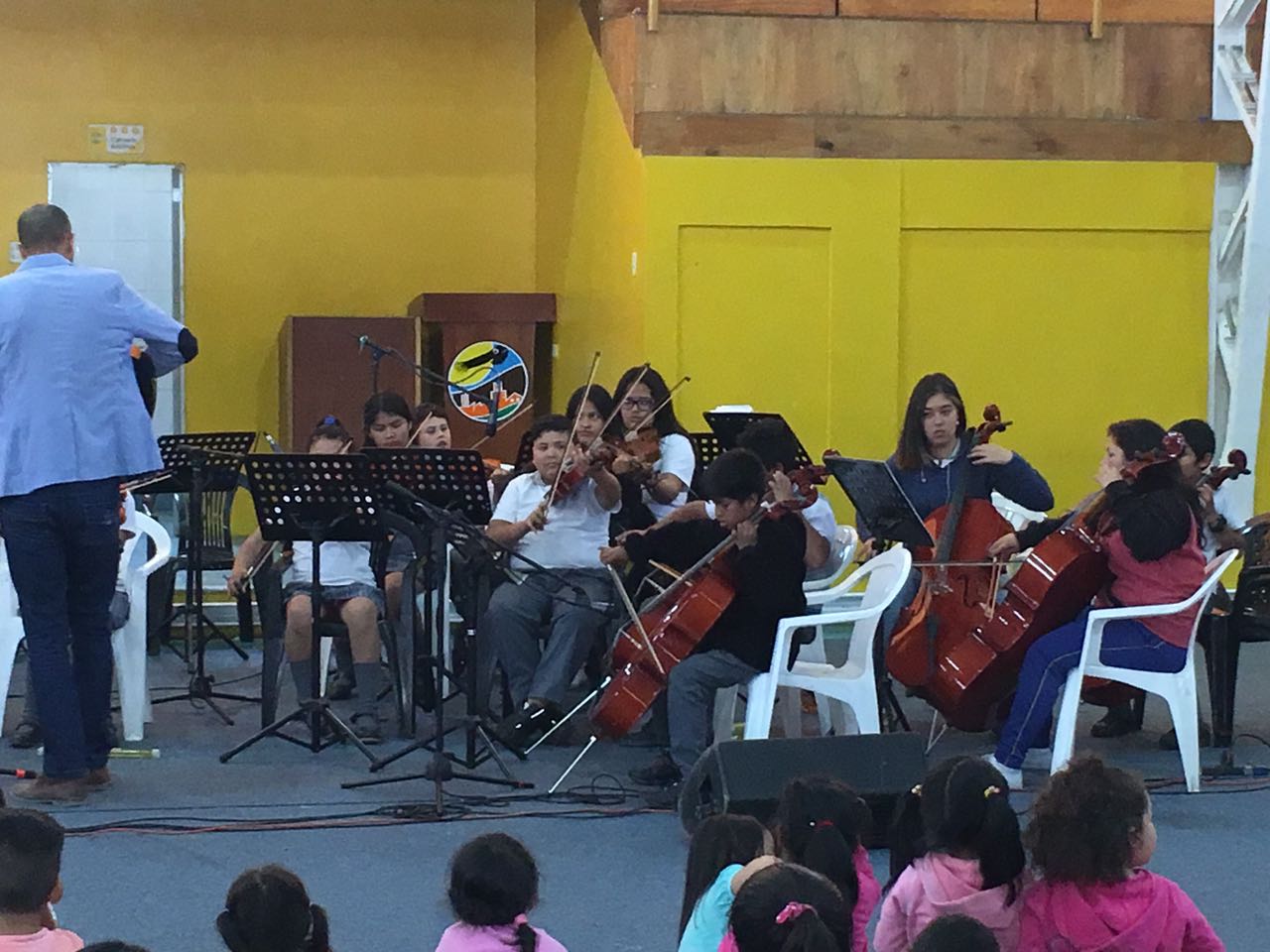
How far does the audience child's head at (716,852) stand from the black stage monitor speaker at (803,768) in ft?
3.51

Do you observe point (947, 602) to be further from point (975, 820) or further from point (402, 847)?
point (975, 820)

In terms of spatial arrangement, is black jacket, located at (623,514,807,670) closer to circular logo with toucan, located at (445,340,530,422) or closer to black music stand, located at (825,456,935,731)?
black music stand, located at (825,456,935,731)

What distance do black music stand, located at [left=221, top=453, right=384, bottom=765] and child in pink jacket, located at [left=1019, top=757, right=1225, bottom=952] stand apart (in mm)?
2836

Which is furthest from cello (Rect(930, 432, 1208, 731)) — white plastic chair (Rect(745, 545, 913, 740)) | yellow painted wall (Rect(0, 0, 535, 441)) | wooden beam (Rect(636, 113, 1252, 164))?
yellow painted wall (Rect(0, 0, 535, 441))

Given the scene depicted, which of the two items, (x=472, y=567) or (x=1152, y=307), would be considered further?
(x=1152, y=307)

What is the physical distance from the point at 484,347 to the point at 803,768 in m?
5.17

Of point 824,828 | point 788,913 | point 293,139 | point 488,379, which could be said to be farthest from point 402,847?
point 293,139

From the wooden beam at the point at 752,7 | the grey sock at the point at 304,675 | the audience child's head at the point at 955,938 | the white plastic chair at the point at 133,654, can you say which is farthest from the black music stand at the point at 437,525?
the wooden beam at the point at 752,7

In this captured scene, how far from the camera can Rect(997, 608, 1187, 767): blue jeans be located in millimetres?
5152

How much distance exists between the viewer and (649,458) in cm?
647

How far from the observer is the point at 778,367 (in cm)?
825

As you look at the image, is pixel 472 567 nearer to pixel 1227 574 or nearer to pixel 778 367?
pixel 778 367

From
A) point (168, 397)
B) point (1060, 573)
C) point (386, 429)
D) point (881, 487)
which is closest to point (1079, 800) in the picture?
point (1060, 573)

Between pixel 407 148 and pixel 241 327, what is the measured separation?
1263 mm
